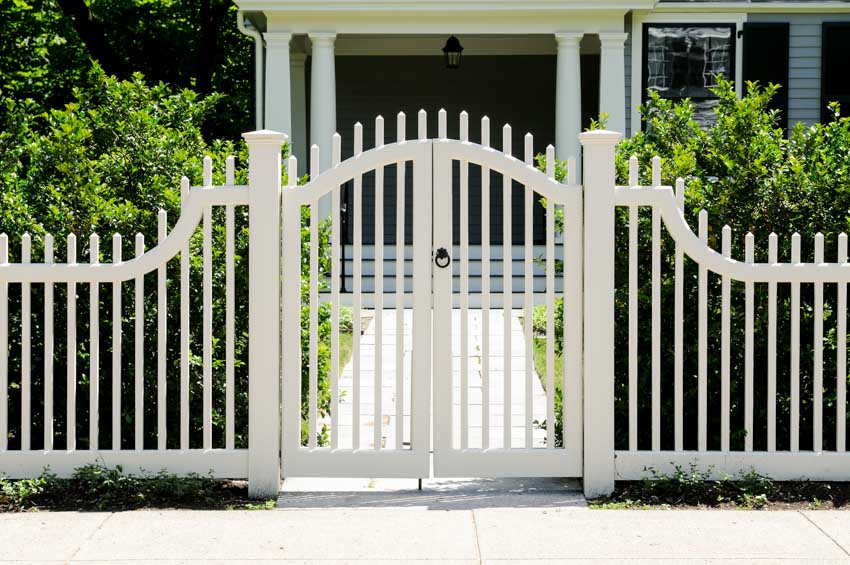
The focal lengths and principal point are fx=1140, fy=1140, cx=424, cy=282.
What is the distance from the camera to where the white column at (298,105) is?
15.8 meters

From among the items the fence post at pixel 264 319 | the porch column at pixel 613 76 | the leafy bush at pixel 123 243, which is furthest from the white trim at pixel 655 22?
the fence post at pixel 264 319

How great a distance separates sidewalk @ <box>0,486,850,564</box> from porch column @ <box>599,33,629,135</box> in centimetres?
905

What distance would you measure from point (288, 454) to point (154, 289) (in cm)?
134

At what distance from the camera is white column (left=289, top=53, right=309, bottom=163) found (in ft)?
52.0

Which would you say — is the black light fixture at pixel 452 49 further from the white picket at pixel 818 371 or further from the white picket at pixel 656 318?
the white picket at pixel 818 371

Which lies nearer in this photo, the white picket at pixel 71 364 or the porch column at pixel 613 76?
the white picket at pixel 71 364

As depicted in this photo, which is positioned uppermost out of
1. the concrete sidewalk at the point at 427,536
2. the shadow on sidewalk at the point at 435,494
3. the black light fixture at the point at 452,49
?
the black light fixture at the point at 452,49

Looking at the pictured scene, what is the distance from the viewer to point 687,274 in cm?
635

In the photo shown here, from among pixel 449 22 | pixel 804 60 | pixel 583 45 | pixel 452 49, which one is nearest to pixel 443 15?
pixel 449 22

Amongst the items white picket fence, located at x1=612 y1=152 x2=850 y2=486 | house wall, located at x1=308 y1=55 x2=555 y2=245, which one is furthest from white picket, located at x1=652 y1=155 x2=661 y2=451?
house wall, located at x1=308 y1=55 x2=555 y2=245

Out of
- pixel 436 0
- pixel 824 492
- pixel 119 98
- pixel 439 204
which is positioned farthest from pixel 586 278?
pixel 436 0

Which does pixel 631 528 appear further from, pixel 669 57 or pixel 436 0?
pixel 669 57

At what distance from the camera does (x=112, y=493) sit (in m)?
5.71

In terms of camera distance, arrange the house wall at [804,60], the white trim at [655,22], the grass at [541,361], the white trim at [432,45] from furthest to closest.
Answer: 1. the white trim at [432,45]
2. the house wall at [804,60]
3. the white trim at [655,22]
4. the grass at [541,361]
